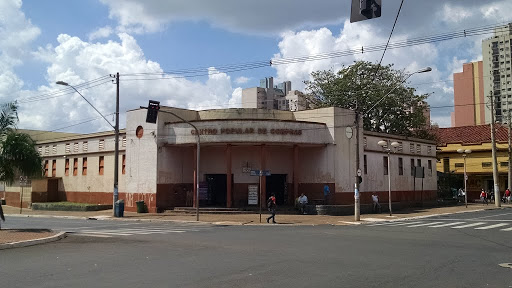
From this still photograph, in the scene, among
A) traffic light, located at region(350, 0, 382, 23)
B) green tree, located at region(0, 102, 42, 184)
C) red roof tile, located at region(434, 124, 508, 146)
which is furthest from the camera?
red roof tile, located at region(434, 124, 508, 146)

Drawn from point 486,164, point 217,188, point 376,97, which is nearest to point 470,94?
point 486,164

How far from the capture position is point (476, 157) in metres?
58.6

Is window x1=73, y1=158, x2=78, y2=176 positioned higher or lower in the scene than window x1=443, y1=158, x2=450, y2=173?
lower

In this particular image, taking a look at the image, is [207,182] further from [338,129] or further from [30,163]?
[30,163]

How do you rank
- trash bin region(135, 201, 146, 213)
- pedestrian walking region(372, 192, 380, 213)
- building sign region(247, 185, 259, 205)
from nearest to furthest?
building sign region(247, 185, 259, 205) → trash bin region(135, 201, 146, 213) → pedestrian walking region(372, 192, 380, 213)

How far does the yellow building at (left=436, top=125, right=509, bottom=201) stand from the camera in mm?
57781

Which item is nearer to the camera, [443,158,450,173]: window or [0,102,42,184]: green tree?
[0,102,42,184]: green tree

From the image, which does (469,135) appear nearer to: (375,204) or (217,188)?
(375,204)

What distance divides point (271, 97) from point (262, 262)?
79343 millimetres

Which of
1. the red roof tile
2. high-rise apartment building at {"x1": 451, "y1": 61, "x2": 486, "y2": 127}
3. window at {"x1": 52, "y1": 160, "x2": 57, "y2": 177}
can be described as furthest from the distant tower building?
high-rise apartment building at {"x1": 451, "y1": 61, "x2": 486, "y2": 127}

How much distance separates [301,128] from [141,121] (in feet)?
42.4

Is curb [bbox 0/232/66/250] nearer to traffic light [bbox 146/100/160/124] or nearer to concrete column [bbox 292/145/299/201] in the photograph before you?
traffic light [bbox 146/100/160/124]

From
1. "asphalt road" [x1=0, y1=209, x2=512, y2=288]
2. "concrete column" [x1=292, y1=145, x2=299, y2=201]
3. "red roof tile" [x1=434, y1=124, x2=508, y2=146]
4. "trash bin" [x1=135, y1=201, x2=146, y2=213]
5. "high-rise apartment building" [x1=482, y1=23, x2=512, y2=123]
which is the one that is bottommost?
"asphalt road" [x1=0, y1=209, x2=512, y2=288]

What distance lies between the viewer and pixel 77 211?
39875mm
